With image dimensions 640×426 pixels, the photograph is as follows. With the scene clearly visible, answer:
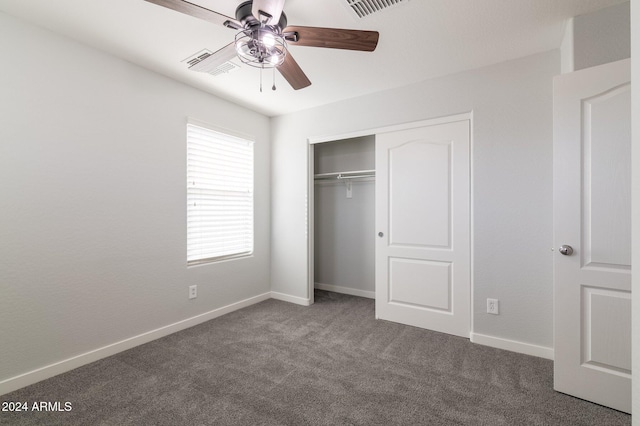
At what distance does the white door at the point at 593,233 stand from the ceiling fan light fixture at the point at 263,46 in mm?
1834

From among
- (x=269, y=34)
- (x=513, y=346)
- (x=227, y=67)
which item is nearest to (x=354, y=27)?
(x=269, y=34)

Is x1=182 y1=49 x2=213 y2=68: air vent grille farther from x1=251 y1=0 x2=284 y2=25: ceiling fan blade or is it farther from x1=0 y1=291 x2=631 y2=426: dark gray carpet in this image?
x1=0 y1=291 x2=631 y2=426: dark gray carpet

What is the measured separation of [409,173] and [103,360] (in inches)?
127

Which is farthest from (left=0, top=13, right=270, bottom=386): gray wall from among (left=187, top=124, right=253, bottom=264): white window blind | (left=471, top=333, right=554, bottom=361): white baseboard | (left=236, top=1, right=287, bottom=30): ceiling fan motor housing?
(left=471, top=333, right=554, bottom=361): white baseboard

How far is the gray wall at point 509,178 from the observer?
2.45 metres

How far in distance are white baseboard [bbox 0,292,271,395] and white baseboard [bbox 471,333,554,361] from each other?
2658 mm

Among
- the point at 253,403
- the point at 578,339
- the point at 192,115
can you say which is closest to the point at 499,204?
the point at 578,339

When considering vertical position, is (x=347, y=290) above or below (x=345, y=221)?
below

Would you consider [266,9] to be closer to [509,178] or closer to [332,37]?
[332,37]

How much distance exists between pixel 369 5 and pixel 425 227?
79.6 inches

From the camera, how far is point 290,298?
13.0 ft

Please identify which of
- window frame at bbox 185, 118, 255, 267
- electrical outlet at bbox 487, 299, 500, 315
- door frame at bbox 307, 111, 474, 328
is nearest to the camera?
electrical outlet at bbox 487, 299, 500, 315

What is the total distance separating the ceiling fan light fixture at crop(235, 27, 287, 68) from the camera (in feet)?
5.77

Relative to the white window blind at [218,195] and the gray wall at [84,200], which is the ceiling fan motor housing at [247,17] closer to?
the gray wall at [84,200]
